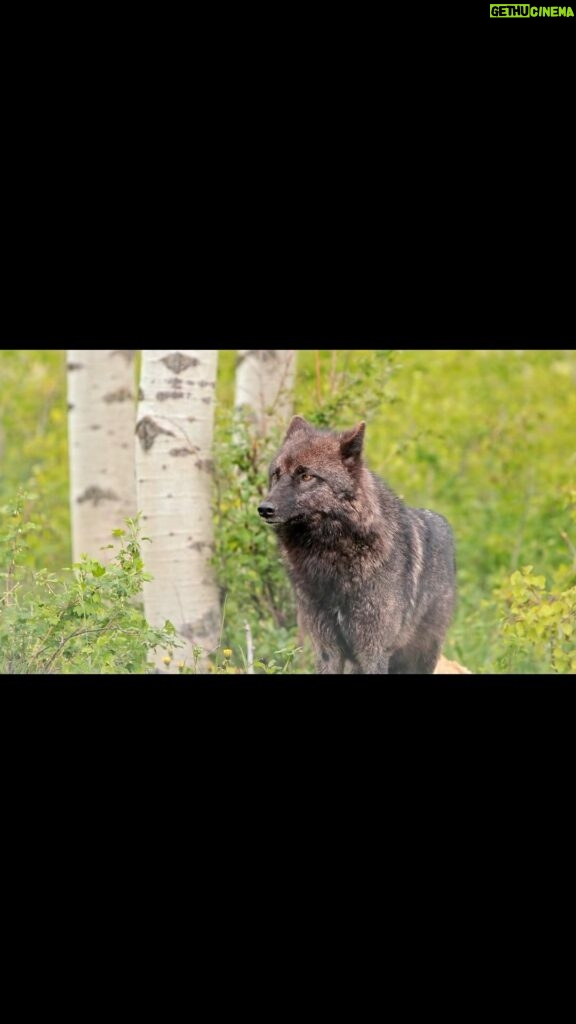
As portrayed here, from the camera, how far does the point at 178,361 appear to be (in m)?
8.71

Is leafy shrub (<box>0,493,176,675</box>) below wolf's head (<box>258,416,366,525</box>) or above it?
below

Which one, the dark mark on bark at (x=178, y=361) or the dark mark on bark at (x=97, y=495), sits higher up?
the dark mark on bark at (x=178, y=361)

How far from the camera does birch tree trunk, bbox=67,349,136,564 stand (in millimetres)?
11289

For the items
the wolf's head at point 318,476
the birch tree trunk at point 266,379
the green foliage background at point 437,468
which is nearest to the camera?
the wolf's head at point 318,476

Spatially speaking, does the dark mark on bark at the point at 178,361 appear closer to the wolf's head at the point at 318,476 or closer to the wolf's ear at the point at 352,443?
the wolf's head at the point at 318,476

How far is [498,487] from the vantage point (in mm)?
15312

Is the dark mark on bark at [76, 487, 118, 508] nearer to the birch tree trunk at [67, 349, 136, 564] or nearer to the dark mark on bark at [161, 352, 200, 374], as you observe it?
the birch tree trunk at [67, 349, 136, 564]

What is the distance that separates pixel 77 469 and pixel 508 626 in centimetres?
506

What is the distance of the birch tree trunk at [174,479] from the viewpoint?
8.78m

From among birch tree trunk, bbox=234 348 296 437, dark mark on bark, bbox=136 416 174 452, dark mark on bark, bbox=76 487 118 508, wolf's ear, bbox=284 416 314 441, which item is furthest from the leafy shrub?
Result: dark mark on bark, bbox=76 487 118 508

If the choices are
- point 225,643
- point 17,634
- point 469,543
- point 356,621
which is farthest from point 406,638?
point 469,543

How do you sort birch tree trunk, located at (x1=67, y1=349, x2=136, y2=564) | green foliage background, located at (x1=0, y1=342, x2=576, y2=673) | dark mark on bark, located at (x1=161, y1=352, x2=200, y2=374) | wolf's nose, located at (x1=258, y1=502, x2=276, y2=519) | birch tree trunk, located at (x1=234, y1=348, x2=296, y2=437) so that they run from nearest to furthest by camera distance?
wolf's nose, located at (x1=258, y1=502, x2=276, y2=519) → dark mark on bark, located at (x1=161, y1=352, x2=200, y2=374) → green foliage background, located at (x1=0, y1=342, x2=576, y2=673) → birch tree trunk, located at (x1=234, y1=348, x2=296, y2=437) → birch tree trunk, located at (x1=67, y1=349, x2=136, y2=564)

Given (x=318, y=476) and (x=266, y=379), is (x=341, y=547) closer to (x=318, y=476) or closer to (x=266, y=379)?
(x=318, y=476)


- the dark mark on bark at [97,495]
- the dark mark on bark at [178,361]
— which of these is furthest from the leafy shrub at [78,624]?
the dark mark on bark at [97,495]
